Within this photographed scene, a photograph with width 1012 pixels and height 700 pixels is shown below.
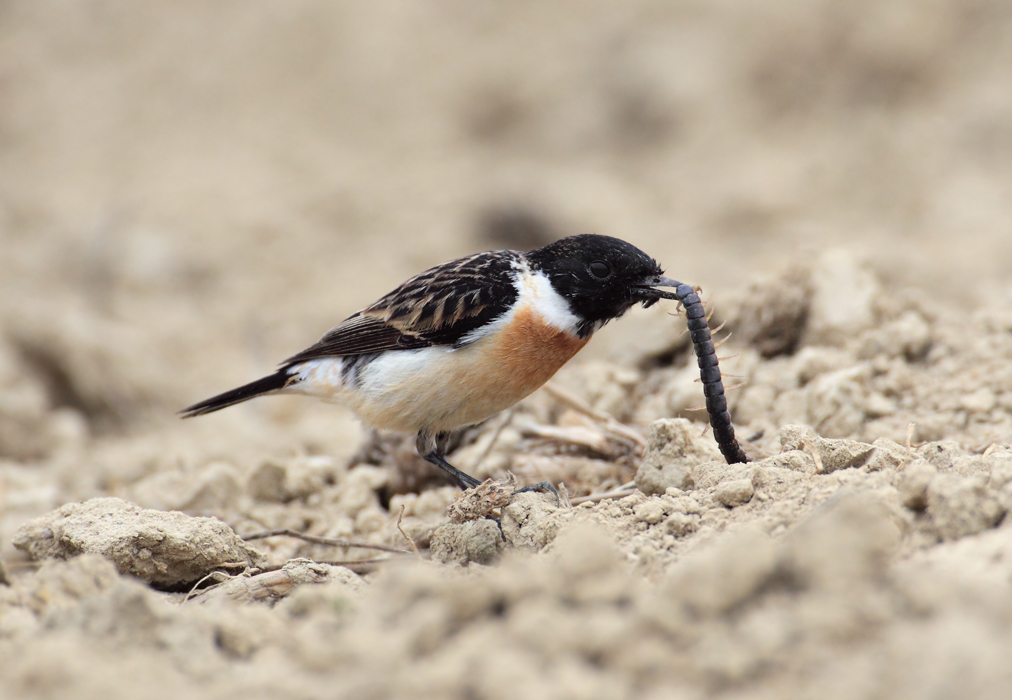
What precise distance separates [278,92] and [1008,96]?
11073 mm

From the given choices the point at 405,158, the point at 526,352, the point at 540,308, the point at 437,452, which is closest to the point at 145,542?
the point at 437,452

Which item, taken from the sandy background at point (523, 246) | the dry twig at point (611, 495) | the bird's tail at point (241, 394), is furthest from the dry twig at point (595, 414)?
the bird's tail at point (241, 394)

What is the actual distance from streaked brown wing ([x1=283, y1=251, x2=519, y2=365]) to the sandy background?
2.86 feet

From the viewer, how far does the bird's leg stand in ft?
17.1

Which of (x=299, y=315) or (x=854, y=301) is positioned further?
(x=299, y=315)

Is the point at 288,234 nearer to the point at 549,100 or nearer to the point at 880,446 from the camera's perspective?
the point at 549,100

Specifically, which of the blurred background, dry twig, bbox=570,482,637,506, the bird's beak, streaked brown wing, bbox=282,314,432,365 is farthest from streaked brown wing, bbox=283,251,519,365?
the blurred background

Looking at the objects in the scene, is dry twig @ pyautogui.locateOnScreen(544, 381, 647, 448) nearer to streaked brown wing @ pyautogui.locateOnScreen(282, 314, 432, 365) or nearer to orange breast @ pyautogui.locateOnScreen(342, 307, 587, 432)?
orange breast @ pyautogui.locateOnScreen(342, 307, 587, 432)

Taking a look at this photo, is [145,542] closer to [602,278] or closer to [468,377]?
[468,377]

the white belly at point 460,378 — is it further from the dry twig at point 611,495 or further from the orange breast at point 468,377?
the dry twig at point 611,495

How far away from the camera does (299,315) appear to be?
35.6 ft

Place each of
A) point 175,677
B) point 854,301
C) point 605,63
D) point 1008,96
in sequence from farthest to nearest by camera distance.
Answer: point 605,63 < point 1008,96 < point 854,301 < point 175,677

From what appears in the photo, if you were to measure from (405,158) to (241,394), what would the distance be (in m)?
9.01

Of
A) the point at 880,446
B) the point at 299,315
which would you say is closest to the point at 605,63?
the point at 299,315
